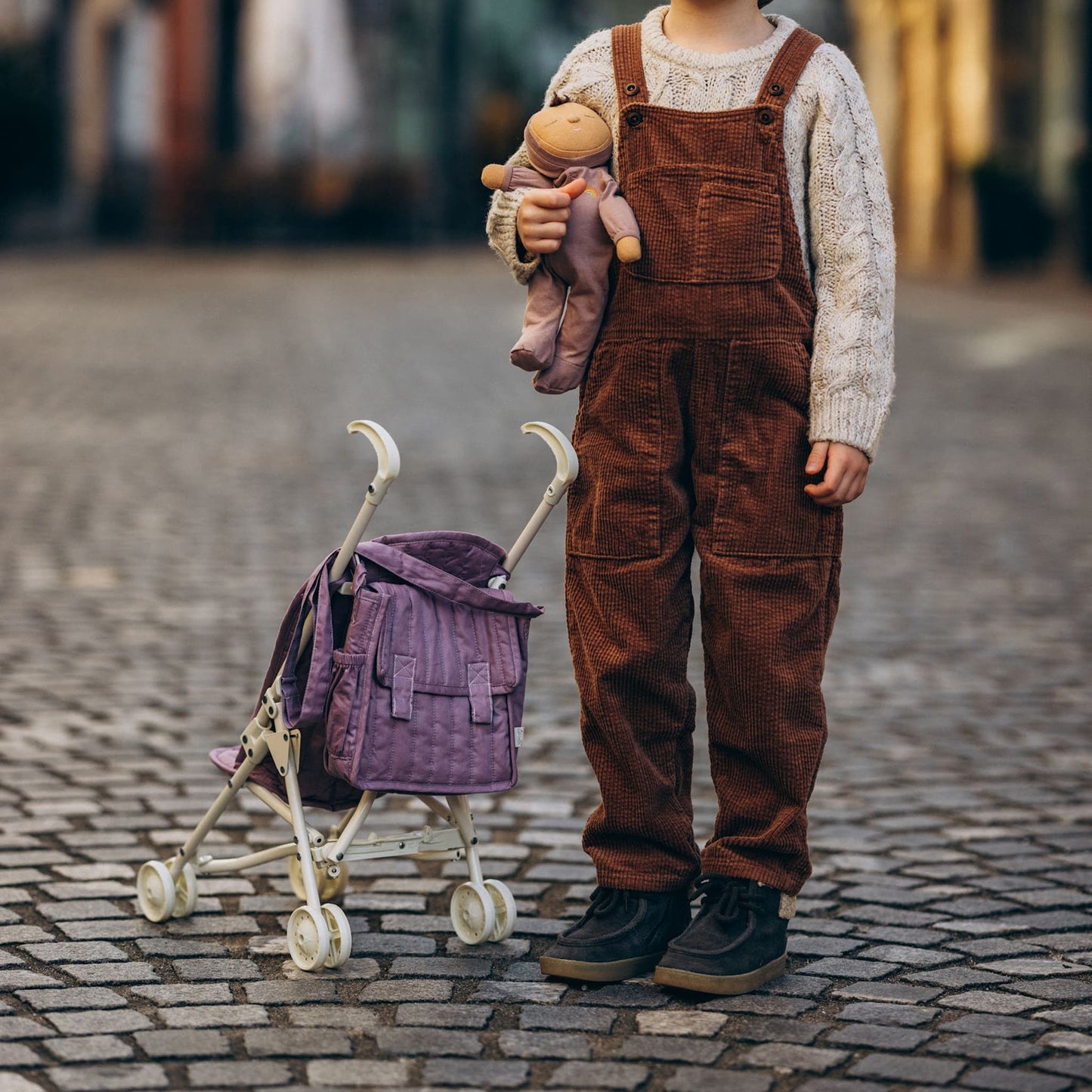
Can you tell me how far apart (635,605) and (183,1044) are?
3.24 feet

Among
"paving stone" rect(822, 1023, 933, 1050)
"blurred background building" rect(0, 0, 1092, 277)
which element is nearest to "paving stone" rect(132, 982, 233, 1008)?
"paving stone" rect(822, 1023, 933, 1050)

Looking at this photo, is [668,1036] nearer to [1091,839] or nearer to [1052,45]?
[1091,839]

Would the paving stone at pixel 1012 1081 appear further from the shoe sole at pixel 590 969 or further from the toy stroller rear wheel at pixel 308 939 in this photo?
the toy stroller rear wheel at pixel 308 939

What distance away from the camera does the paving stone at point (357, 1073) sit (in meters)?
2.73

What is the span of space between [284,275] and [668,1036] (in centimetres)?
2270

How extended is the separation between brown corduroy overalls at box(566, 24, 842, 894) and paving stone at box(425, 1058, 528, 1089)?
1.75 ft

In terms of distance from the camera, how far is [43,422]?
11.1 meters

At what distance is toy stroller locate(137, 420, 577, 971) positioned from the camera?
3.15 metres

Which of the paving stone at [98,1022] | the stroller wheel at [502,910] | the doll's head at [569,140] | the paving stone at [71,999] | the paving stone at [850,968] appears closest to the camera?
the paving stone at [98,1022]

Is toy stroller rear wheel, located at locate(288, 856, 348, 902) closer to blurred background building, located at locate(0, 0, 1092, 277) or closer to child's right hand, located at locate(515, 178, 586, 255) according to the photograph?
child's right hand, located at locate(515, 178, 586, 255)

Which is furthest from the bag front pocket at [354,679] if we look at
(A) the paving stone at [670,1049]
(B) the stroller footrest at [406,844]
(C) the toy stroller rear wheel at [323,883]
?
(A) the paving stone at [670,1049]

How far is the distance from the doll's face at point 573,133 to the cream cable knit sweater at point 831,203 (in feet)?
0.10

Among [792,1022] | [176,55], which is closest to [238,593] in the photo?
[792,1022]

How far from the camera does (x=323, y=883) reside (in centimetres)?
348
